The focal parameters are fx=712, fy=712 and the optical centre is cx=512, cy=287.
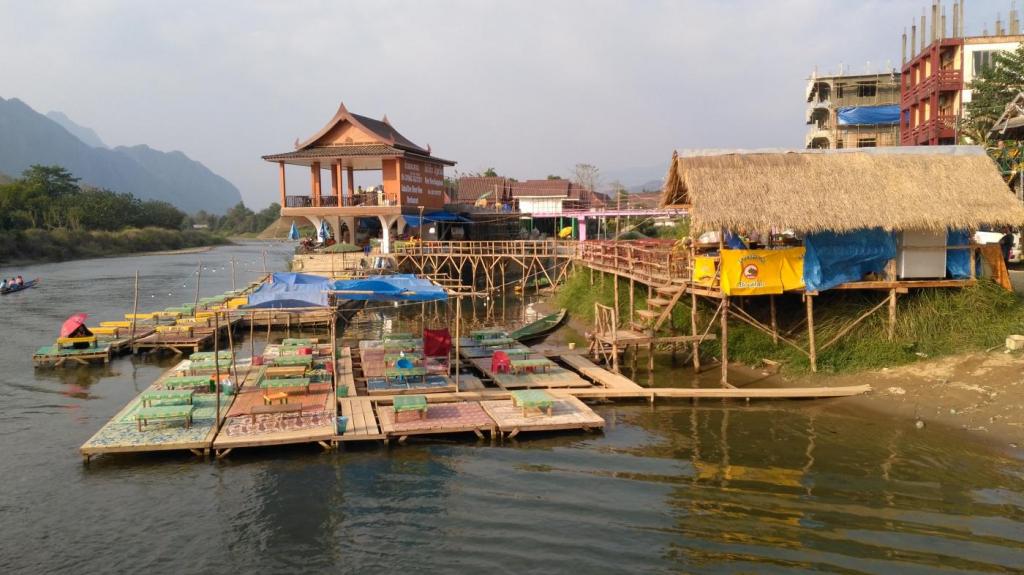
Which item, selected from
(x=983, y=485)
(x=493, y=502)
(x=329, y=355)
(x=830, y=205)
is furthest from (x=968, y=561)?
(x=329, y=355)

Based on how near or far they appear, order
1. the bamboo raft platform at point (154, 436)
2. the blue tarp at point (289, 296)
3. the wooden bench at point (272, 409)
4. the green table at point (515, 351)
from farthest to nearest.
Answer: the green table at point (515, 351) → the blue tarp at point (289, 296) → the wooden bench at point (272, 409) → the bamboo raft platform at point (154, 436)

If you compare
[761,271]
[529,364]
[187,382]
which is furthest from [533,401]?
[187,382]

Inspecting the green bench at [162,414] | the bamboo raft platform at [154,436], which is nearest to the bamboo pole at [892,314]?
the bamboo raft platform at [154,436]

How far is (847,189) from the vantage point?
56.6 feet

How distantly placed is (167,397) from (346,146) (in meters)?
27.7

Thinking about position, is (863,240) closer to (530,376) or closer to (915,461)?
(915,461)

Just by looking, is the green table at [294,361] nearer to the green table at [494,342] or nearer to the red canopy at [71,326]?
the green table at [494,342]

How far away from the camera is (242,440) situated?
41.9 feet

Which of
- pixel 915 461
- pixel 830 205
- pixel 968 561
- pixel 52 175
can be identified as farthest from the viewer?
pixel 52 175

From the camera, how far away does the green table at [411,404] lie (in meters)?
13.9

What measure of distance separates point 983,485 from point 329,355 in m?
15.7

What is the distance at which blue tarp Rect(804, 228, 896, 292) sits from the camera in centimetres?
1719

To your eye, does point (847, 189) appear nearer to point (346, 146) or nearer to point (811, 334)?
point (811, 334)

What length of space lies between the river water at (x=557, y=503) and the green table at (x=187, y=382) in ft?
5.53
